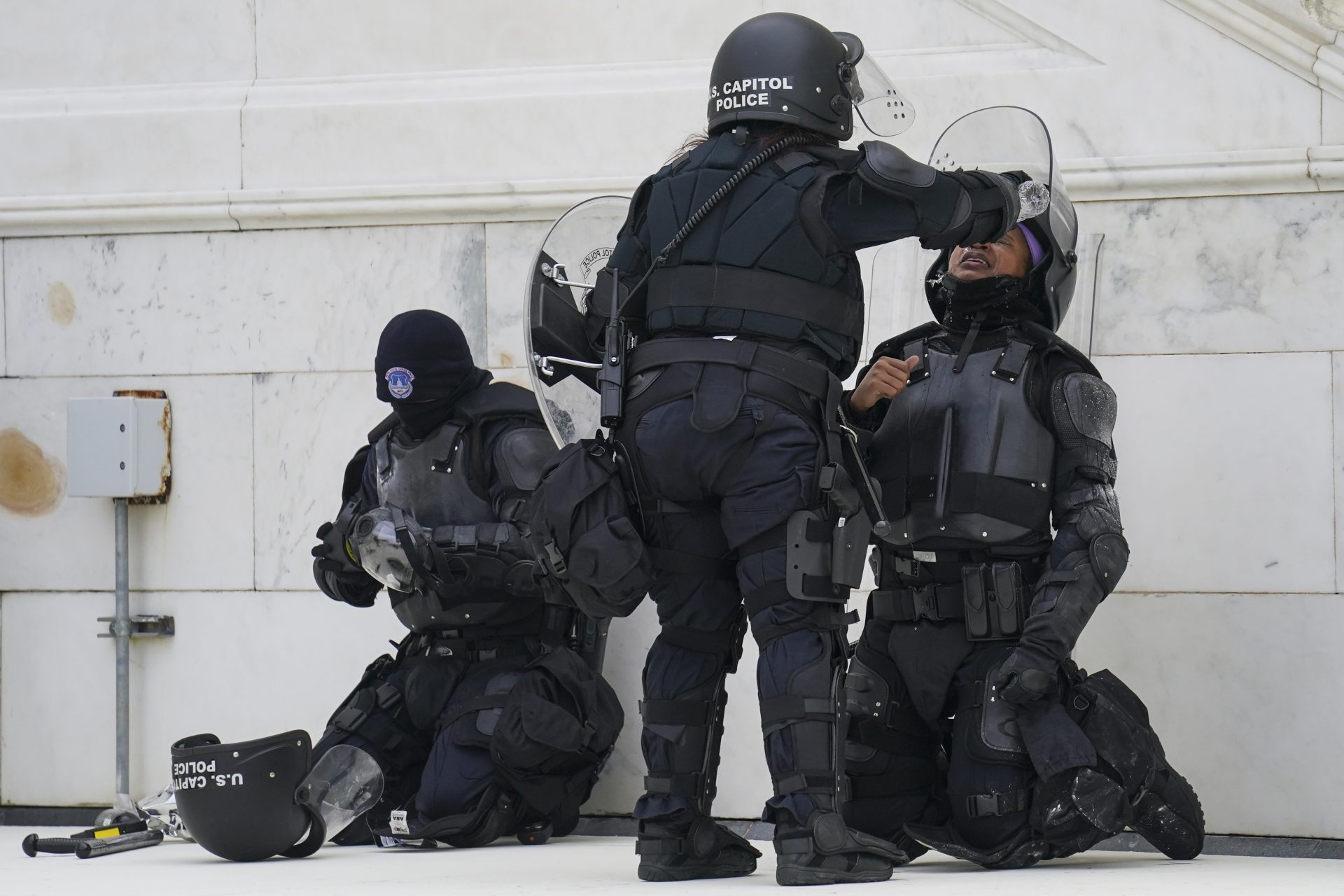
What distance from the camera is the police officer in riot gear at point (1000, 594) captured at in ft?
14.5

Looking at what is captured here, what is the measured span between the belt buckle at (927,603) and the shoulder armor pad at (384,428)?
1.84 m

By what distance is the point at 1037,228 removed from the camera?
464 cm

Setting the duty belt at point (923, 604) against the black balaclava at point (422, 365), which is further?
the black balaclava at point (422, 365)

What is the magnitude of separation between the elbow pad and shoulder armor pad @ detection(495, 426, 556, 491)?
5.44ft

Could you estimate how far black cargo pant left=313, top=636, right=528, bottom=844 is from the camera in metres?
5.27

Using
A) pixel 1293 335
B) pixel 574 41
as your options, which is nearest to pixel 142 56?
pixel 574 41

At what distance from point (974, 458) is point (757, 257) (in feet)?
Answer: 3.16

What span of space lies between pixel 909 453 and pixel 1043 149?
90 centimetres

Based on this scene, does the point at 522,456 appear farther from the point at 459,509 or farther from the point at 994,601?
Answer: the point at 994,601

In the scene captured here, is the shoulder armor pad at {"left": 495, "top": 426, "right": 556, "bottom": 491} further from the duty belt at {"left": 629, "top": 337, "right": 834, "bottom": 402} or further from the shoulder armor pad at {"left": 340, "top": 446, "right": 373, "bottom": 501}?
the duty belt at {"left": 629, "top": 337, "right": 834, "bottom": 402}

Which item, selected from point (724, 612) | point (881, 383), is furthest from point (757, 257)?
point (724, 612)

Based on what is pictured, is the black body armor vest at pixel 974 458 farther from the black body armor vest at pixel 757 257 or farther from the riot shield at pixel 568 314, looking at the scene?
the riot shield at pixel 568 314

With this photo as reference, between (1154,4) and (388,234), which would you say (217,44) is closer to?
(388,234)

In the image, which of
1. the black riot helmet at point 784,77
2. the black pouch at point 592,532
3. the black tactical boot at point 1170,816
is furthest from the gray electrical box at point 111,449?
the black tactical boot at point 1170,816
